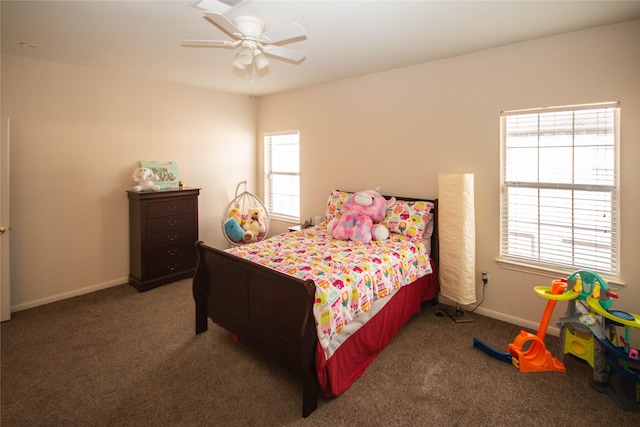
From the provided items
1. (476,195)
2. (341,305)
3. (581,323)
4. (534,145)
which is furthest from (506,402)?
(534,145)

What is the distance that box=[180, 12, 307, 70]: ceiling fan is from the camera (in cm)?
199

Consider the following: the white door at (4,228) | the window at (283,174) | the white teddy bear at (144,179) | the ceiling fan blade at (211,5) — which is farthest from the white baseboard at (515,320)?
the white door at (4,228)

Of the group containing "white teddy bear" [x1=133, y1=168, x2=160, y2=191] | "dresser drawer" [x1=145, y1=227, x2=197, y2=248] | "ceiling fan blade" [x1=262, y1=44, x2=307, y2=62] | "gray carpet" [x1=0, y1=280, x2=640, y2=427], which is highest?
"ceiling fan blade" [x1=262, y1=44, x2=307, y2=62]

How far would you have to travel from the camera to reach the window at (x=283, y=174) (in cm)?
496

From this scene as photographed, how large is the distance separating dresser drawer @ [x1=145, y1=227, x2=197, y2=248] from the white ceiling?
1.89 m

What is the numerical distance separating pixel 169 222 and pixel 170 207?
185 millimetres

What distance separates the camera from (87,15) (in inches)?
93.4

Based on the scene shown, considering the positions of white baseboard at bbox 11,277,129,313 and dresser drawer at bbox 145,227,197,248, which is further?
dresser drawer at bbox 145,227,197,248

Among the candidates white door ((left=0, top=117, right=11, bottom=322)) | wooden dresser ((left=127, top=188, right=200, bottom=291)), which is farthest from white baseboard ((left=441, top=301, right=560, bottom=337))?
white door ((left=0, top=117, right=11, bottom=322))

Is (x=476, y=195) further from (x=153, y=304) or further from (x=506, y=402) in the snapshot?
(x=153, y=304)

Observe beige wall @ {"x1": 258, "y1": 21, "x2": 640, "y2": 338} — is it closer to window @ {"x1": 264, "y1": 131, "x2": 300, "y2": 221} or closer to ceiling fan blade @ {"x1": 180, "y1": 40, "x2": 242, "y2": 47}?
window @ {"x1": 264, "y1": 131, "x2": 300, "y2": 221}

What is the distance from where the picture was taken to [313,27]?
8.36 ft

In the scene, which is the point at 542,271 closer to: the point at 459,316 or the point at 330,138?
the point at 459,316

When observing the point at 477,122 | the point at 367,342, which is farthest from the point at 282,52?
the point at 367,342
